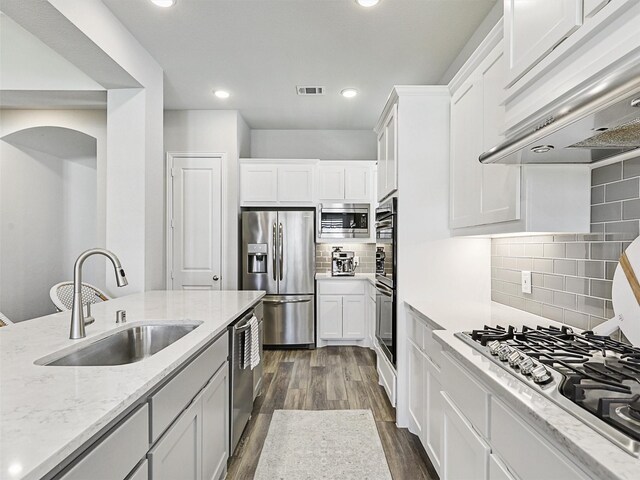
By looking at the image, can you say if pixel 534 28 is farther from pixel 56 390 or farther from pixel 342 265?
pixel 342 265

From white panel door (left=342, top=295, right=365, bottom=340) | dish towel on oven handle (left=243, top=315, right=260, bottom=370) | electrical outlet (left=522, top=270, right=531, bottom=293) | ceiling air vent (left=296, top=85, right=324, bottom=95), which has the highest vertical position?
ceiling air vent (left=296, top=85, right=324, bottom=95)

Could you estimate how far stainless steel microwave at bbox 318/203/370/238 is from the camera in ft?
16.0

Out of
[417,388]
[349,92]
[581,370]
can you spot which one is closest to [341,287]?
[349,92]

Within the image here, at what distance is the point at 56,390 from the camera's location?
39.3 inches

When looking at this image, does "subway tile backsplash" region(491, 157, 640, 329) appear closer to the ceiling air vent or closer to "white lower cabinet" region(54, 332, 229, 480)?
"white lower cabinet" region(54, 332, 229, 480)

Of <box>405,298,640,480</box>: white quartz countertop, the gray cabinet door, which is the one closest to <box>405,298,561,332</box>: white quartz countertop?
<box>405,298,640,480</box>: white quartz countertop

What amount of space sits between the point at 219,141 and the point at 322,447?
352 cm

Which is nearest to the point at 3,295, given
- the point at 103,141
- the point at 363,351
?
the point at 103,141

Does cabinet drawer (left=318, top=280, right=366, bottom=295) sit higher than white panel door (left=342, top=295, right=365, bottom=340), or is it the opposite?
cabinet drawer (left=318, top=280, right=366, bottom=295)

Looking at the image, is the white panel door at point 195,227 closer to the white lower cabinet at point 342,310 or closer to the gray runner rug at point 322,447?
the white lower cabinet at point 342,310

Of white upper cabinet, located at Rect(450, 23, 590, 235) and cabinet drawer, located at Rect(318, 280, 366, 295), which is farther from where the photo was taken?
cabinet drawer, located at Rect(318, 280, 366, 295)

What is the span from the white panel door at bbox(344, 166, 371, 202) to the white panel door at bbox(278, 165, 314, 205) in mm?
463

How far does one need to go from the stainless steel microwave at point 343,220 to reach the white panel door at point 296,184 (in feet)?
0.86

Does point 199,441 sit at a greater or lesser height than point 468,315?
lesser
